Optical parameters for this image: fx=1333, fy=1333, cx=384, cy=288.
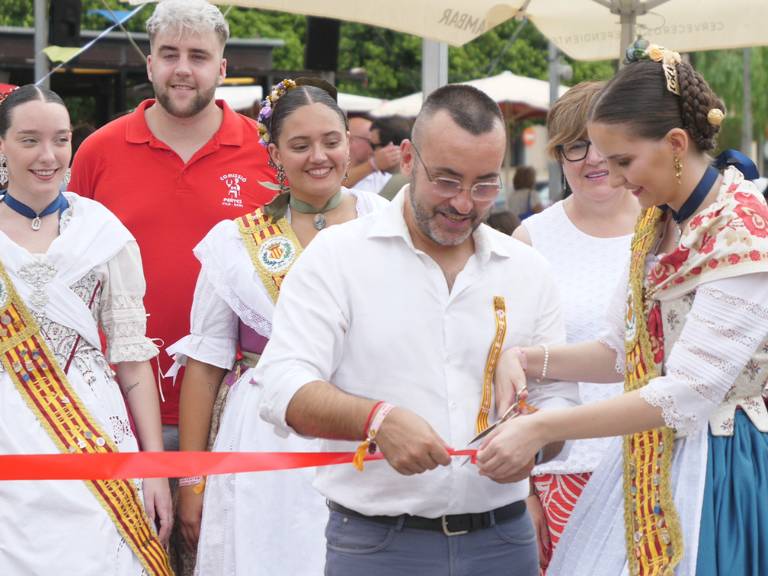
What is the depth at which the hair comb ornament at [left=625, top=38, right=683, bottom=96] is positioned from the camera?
329cm

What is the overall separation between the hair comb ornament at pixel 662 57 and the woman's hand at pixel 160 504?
2.11 metres

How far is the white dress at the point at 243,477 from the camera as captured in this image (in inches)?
173

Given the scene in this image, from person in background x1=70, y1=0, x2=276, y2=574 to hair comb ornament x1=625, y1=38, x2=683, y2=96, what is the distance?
6.56ft

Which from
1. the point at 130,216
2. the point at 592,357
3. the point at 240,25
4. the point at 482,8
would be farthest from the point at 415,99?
the point at 592,357

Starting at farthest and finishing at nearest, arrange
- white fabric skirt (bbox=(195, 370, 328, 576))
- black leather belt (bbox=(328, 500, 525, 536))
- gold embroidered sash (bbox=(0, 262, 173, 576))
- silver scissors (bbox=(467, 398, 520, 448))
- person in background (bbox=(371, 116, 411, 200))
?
person in background (bbox=(371, 116, 411, 200)), white fabric skirt (bbox=(195, 370, 328, 576)), gold embroidered sash (bbox=(0, 262, 173, 576)), black leather belt (bbox=(328, 500, 525, 536)), silver scissors (bbox=(467, 398, 520, 448))

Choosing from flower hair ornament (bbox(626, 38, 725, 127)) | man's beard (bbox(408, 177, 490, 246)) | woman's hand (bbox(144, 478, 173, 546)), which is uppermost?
flower hair ornament (bbox(626, 38, 725, 127))

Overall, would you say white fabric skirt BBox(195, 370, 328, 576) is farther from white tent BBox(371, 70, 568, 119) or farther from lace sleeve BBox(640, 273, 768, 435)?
white tent BBox(371, 70, 568, 119)

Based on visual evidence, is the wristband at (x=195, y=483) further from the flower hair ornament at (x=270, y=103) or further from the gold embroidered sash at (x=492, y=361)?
the gold embroidered sash at (x=492, y=361)

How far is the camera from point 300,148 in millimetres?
4562

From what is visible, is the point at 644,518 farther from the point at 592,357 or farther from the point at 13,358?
the point at 13,358

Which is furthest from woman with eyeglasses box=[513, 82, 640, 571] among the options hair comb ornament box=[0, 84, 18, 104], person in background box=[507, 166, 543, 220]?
person in background box=[507, 166, 543, 220]

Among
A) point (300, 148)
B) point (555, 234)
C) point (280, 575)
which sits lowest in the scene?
point (280, 575)

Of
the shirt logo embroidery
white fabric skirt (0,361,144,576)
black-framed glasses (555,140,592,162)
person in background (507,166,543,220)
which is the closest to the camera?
white fabric skirt (0,361,144,576)

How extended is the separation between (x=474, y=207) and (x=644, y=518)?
908mm
